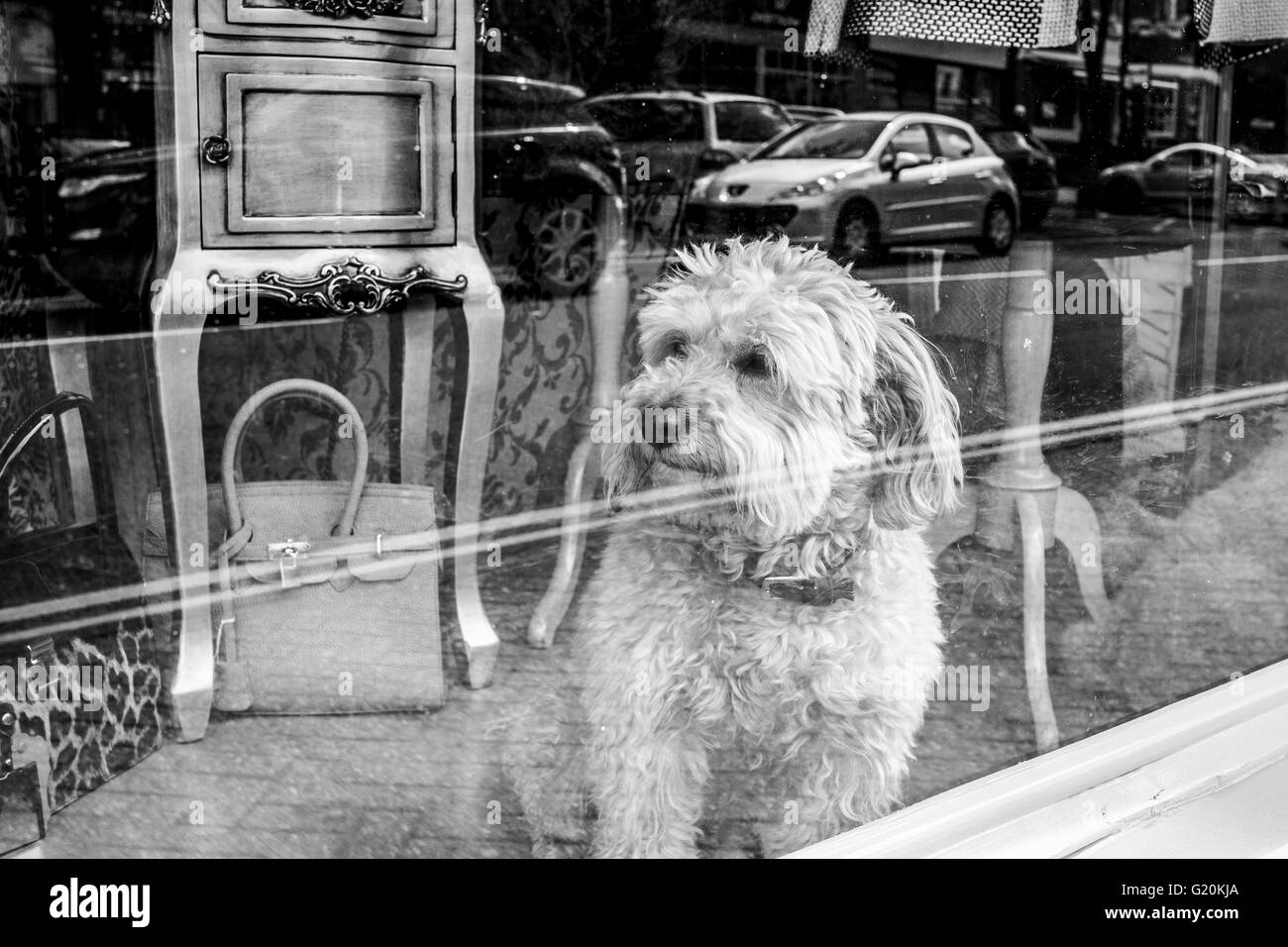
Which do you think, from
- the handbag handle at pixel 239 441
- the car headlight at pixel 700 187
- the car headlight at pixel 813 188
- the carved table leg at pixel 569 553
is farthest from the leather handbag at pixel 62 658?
the car headlight at pixel 813 188

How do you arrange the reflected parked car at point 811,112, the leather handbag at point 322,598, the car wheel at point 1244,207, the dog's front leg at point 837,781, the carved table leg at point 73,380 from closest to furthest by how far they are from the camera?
the dog's front leg at point 837,781 < the leather handbag at point 322,598 < the reflected parked car at point 811,112 < the carved table leg at point 73,380 < the car wheel at point 1244,207

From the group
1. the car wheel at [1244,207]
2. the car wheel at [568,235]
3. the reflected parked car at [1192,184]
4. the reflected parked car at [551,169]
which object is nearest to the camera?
the reflected parked car at [1192,184]

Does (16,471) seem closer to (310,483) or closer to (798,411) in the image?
(310,483)

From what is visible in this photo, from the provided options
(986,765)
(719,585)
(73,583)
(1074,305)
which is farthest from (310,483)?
(1074,305)

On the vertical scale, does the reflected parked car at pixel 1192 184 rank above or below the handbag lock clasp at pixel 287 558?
above

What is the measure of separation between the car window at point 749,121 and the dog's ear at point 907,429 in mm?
761

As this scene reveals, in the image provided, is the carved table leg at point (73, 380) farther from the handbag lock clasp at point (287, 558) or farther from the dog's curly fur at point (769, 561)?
the dog's curly fur at point (769, 561)

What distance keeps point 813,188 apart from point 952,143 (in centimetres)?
32

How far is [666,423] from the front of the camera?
1.68 metres

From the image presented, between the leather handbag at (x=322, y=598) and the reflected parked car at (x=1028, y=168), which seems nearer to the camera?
the leather handbag at (x=322, y=598)

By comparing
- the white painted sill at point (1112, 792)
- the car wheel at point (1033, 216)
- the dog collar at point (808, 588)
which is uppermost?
the car wheel at point (1033, 216)

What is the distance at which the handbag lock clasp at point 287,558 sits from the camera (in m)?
2.29

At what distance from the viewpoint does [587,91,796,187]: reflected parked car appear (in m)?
2.44

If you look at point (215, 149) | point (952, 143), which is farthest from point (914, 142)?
point (215, 149)
